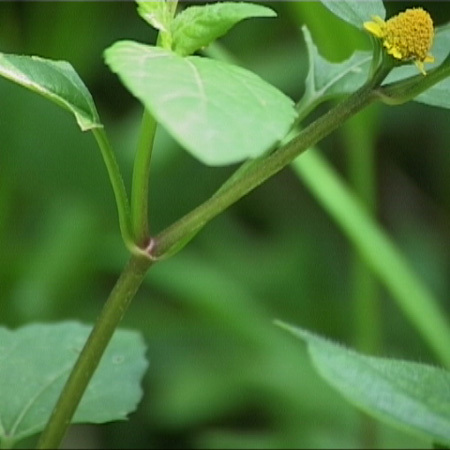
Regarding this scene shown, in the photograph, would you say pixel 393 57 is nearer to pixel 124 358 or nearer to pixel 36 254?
pixel 124 358

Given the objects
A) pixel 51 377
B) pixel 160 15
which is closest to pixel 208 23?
pixel 160 15

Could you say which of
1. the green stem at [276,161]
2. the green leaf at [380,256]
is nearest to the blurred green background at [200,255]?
the green leaf at [380,256]

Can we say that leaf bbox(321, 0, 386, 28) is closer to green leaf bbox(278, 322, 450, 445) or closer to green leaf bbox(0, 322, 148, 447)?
green leaf bbox(278, 322, 450, 445)

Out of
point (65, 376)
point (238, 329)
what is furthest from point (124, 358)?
point (238, 329)

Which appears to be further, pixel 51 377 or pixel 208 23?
pixel 51 377

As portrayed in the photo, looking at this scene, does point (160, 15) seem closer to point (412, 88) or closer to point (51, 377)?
point (412, 88)

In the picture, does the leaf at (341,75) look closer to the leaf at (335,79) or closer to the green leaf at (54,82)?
the leaf at (335,79)
